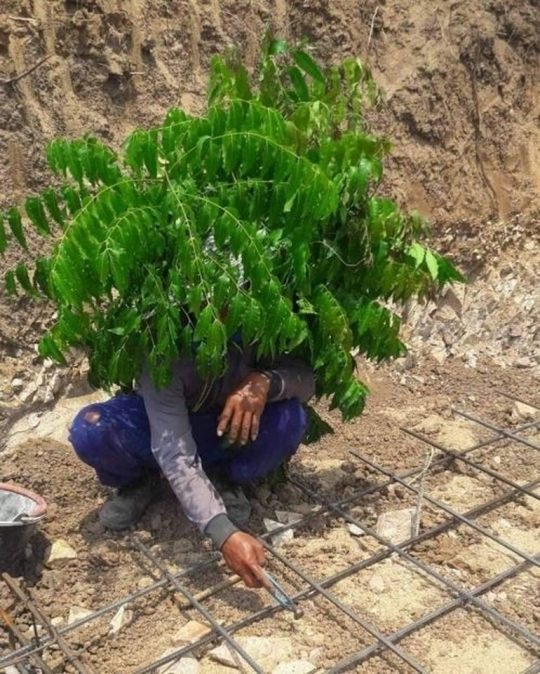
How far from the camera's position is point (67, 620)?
259 cm

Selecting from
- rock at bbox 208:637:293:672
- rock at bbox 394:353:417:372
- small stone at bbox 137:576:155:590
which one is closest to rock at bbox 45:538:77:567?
small stone at bbox 137:576:155:590

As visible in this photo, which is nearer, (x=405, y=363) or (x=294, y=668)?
(x=294, y=668)

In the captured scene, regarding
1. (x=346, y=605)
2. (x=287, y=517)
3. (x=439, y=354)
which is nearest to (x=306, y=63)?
(x=287, y=517)

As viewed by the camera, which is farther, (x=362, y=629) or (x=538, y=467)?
(x=538, y=467)

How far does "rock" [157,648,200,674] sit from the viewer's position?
2.35m

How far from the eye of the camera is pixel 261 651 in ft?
8.02

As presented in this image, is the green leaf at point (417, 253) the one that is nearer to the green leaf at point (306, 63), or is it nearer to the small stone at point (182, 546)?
the green leaf at point (306, 63)

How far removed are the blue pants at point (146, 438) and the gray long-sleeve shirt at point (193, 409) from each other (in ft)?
0.30

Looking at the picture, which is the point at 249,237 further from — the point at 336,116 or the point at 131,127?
the point at 131,127

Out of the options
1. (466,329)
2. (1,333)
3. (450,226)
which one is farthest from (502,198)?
(1,333)

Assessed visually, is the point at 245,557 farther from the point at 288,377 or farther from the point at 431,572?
the point at 431,572

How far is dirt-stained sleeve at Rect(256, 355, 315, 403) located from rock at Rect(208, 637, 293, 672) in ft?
2.52

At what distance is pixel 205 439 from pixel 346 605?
0.75 metres

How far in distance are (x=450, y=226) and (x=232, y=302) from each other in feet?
10.4
